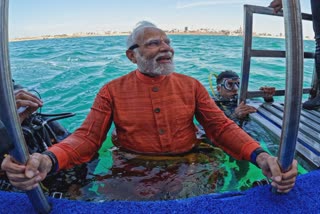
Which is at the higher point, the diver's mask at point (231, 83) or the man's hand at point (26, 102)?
the man's hand at point (26, 102)

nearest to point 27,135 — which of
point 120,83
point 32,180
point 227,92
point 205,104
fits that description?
point 120,83

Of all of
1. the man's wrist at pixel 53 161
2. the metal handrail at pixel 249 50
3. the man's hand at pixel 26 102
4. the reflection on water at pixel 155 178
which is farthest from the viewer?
the metal handrail at pixel 249 50

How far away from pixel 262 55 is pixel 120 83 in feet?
6.26

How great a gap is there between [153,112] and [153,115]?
0.08 ft

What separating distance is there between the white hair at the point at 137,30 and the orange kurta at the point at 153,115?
39 cm

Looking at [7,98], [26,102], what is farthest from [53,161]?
[7,98]

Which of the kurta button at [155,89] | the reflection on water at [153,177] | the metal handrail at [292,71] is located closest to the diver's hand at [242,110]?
the reflection on water at [153,177]

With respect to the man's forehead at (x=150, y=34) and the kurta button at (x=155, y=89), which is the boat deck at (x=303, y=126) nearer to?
the kurta button at (x=155, y=89)

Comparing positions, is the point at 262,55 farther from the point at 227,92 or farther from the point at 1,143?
the point at 1,143

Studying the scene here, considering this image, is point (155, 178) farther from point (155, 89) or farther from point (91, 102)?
point (91, 102)

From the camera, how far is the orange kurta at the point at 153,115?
2116 millimetres

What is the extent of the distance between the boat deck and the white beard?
1.32m

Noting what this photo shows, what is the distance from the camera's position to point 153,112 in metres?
2.16

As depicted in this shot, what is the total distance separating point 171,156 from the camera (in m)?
2.21
